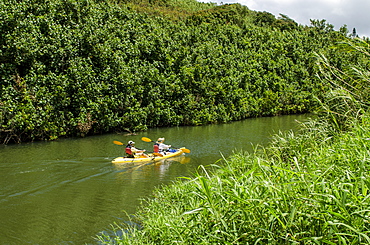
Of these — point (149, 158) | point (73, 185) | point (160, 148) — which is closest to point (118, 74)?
point (160, 148)

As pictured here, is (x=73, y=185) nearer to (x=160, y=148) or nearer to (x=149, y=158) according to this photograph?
(x=149, y=158)

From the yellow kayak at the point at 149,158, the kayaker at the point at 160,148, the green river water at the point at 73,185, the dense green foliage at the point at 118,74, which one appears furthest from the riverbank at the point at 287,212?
the kayaker at the point at 160,148

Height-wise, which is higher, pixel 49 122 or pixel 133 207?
pixel 49 122

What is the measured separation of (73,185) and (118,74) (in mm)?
14571

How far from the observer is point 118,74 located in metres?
24.3

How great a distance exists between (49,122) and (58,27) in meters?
6.34

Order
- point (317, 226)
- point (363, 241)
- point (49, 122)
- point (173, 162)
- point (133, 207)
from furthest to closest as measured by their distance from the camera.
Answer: point (49, 122) → point (173, 162) → point (133, 207) → point (317, 226) → point (363, 241)

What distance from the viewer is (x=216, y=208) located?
4.15 meters

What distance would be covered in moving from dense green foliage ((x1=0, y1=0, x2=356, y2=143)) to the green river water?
322 cm

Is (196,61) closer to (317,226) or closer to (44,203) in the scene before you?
(44,203)

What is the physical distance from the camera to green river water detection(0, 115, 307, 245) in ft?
24.7

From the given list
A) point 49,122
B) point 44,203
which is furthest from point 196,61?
point 44,203

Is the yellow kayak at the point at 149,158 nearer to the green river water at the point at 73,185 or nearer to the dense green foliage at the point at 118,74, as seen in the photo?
the green river water at the point at 73,185

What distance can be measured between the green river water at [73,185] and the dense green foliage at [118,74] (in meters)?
3.22
